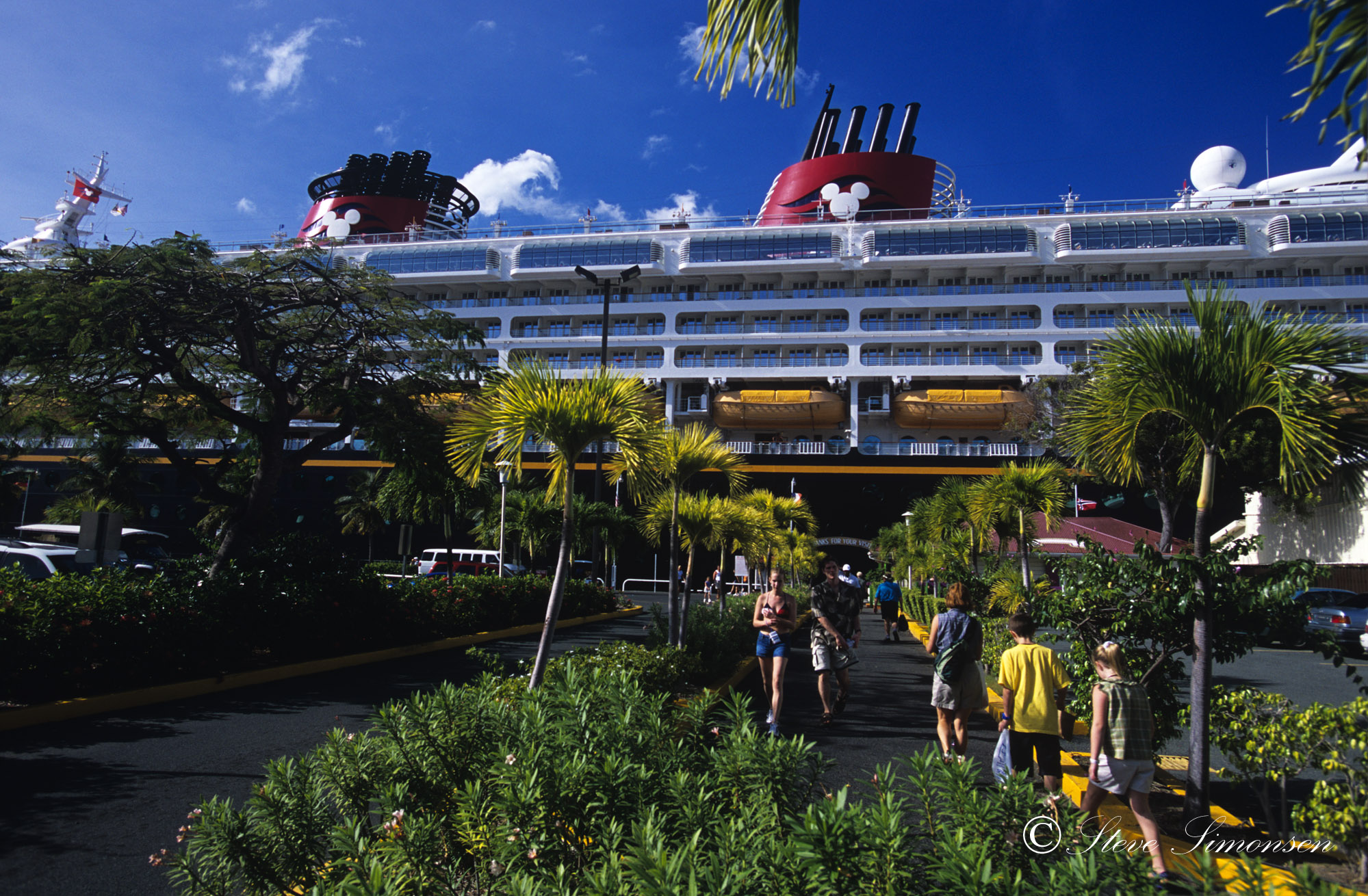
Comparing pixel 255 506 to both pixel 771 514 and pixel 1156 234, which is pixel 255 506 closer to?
pixel 771 514

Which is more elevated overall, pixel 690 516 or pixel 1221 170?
pixel 1221 170

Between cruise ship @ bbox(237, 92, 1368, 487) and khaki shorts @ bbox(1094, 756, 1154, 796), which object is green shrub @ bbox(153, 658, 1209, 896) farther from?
cruise ship @ bbox(237, 92, 1368, 487)

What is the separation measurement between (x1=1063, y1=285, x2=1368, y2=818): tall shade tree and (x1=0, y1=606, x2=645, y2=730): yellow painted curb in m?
8.72

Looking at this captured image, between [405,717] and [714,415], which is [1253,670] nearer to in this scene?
[405,717]

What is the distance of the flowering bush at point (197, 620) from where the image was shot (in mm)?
6832

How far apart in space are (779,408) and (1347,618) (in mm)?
21604

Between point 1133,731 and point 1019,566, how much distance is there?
1345 cm

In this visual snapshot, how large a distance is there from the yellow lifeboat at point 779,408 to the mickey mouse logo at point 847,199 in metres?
8.68

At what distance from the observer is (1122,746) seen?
387 cm

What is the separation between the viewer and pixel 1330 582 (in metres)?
22.2

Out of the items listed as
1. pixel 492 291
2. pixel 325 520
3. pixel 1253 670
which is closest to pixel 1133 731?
pixel 1253 670

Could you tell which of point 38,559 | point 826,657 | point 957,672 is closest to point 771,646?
point 826,657

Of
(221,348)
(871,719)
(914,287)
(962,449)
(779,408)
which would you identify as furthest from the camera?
(914,287)

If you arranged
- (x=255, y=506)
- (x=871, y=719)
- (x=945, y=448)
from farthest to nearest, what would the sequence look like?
(x=945, y=448), (x=255, y=506), (x=871, y=719)
